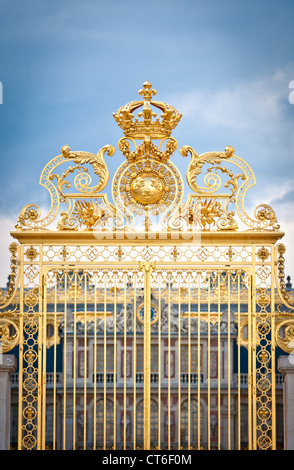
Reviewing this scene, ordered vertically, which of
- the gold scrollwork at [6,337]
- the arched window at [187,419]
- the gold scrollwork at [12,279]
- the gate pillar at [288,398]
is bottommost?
the arched window at [187,419]

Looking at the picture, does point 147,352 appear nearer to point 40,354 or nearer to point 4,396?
point 40,354

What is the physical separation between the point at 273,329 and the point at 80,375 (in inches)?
612

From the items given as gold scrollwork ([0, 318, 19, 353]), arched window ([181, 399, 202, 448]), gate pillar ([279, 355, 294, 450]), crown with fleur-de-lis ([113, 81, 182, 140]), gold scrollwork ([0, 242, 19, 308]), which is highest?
crown with fleur-de-lis ([113, 81, 182, 140])

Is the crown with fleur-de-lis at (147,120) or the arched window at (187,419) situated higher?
Answer: the crown with fleur-de-lis at (147,120)

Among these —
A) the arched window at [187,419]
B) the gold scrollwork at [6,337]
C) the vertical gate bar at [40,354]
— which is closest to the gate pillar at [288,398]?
the vertical gate bar at [40,354]

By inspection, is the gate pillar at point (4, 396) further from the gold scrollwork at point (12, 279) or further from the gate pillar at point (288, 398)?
the gate pillar at point (288, 398)

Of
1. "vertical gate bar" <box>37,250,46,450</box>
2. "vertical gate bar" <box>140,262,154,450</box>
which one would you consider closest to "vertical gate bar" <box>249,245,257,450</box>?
"vertical gate bar" <box>140,262,154,450</box>

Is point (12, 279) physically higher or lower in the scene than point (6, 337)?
higher

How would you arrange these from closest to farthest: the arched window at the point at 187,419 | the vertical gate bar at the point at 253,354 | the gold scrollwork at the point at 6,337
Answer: the vertical gate bar at the point at 253,354
the gold scrollwork at the point at 6,337
the arched window at the point at 187,419

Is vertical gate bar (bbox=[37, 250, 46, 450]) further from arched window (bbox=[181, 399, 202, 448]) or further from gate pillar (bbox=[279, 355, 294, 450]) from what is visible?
arched window (bbox=[181, 399, 202, 448])

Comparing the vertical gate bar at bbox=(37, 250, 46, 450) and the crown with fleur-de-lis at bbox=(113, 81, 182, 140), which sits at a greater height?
the crown with fleur-de-lis at bbox=(113, 81, 182, 140)

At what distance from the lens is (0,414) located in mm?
7824

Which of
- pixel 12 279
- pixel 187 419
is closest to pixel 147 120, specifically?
pixel 12 279

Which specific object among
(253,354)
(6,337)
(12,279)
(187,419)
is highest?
(12,279)
